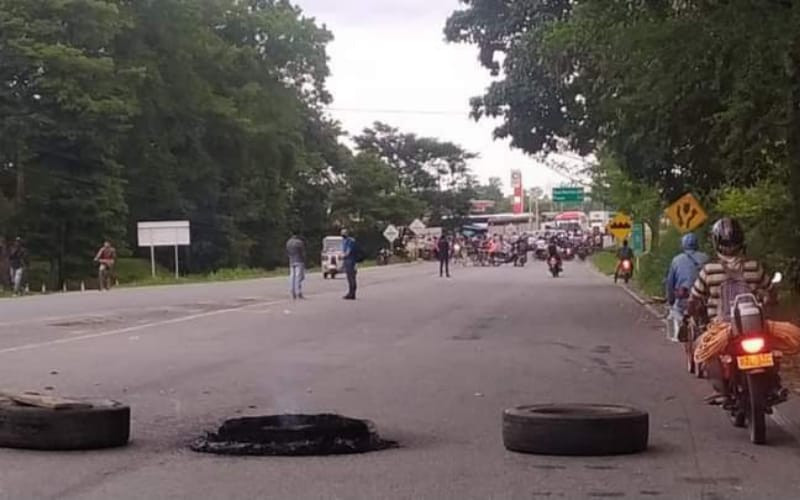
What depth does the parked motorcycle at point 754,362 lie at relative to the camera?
10.4 m

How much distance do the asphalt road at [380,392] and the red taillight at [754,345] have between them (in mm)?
722

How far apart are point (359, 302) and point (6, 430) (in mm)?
23175

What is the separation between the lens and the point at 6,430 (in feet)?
33.8

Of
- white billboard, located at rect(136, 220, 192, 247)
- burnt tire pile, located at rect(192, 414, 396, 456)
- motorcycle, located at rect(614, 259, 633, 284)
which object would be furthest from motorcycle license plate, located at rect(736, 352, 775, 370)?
white billboard, located at rect(136, 220, 192, 247)

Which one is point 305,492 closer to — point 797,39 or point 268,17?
point 797,39

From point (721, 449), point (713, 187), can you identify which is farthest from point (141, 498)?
point (713, 187)

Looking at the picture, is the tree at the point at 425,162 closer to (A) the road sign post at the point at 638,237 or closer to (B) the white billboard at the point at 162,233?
(B) the white billboard at the point at 162,233

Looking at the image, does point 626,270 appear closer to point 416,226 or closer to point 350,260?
point 350,260

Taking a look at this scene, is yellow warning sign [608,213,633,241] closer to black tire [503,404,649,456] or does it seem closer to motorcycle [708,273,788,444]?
motorcycle [708,273,788,444]

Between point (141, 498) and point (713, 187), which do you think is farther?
point (713, 187)

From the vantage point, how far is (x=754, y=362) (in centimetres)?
1035

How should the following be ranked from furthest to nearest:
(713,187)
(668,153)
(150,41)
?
(150,41)
(713,187)
(668,153)

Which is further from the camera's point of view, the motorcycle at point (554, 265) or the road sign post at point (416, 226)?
the road sign post at point (416, 226)

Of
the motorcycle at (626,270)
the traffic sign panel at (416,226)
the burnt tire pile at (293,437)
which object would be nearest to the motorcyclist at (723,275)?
the burnt tire pile at (293,437)
